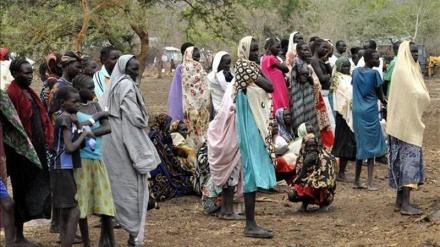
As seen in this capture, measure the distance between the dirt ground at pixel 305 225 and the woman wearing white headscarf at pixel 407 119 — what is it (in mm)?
393

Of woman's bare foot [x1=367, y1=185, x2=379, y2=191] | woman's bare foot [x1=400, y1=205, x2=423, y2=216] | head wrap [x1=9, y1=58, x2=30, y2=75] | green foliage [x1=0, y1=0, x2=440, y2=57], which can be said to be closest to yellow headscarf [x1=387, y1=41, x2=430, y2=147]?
woman's bare foot [x1=400, y1=205, x2=423, y2=216]

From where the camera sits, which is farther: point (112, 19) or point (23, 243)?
point (112, 19)

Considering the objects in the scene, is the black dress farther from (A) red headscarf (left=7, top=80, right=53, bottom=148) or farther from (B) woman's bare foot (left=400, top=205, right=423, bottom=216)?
(B) woman's bare foot (left=400, top=205, right=423, bottom=216)

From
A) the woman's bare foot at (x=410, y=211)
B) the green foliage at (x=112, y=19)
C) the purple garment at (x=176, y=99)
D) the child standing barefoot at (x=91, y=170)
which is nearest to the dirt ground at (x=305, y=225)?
the woman's bare foot at (x=410, y=211)

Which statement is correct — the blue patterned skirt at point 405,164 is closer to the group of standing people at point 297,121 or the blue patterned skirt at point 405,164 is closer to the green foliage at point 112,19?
the group of standing people at point 297,121

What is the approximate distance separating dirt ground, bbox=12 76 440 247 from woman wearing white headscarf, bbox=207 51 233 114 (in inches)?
65.4

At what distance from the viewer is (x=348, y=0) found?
50.7 metres

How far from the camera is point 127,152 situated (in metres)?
6.87

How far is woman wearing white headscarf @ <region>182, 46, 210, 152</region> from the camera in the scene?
1114 centimetres

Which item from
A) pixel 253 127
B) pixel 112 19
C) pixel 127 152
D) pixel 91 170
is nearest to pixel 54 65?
pixel 127 152

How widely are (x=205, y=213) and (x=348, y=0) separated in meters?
43.4

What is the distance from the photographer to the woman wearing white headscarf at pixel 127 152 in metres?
6.83

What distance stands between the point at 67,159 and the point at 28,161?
3.08 feet

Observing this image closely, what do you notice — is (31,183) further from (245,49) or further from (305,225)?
(305,225)
